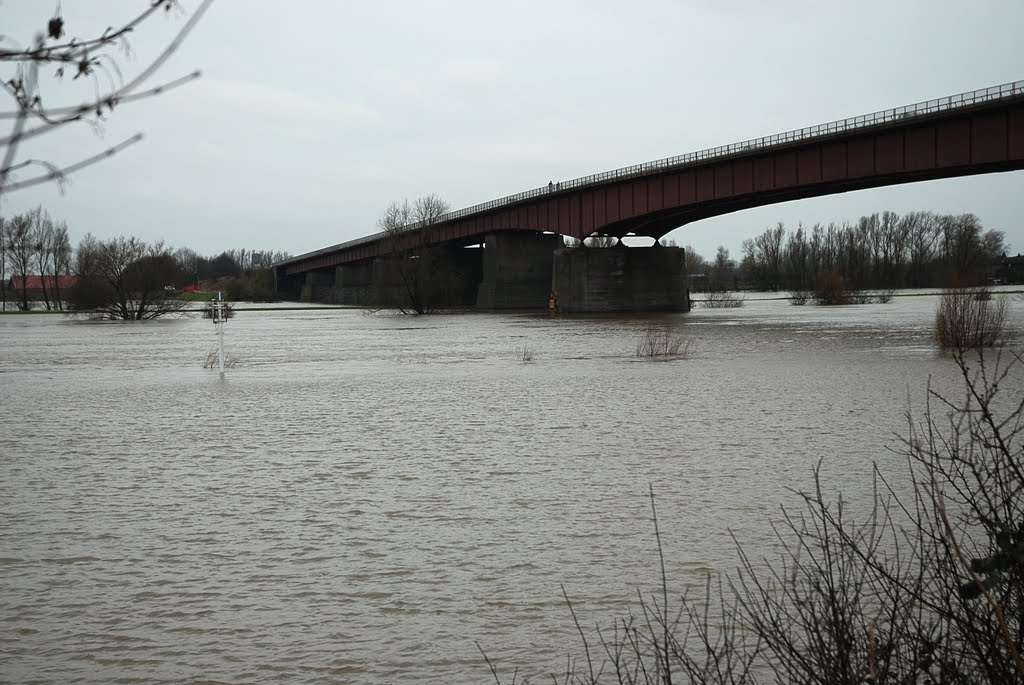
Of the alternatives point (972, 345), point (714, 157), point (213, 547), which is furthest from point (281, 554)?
point (714, 157)

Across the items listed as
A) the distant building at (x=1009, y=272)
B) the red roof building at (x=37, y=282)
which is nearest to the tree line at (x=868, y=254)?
the distant building at (x=1009, y=272)

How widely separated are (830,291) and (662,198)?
99.3 ft

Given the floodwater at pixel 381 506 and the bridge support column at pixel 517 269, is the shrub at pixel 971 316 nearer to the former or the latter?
the floodwater at pixel 381 506

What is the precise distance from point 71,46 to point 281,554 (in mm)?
6949

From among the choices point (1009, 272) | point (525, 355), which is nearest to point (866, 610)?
point (525, 355)

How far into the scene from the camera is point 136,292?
73312mm

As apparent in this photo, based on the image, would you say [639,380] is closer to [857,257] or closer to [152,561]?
[152,561]

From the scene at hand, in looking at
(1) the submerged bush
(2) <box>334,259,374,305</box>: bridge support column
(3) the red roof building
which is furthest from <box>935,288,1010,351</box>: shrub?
(2) <box>334,259,374,305</box>: bridge support column

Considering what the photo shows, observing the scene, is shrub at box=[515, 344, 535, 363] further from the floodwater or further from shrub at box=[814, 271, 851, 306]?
shrub at box=[814, 271, 851, 306]

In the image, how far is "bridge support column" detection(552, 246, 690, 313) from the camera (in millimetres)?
73438

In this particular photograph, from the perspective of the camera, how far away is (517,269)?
8831 cm

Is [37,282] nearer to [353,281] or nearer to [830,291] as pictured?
[353,281]

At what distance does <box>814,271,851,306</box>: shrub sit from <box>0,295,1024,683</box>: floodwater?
65.2 m

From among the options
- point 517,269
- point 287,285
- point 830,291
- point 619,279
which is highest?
point 287,285
